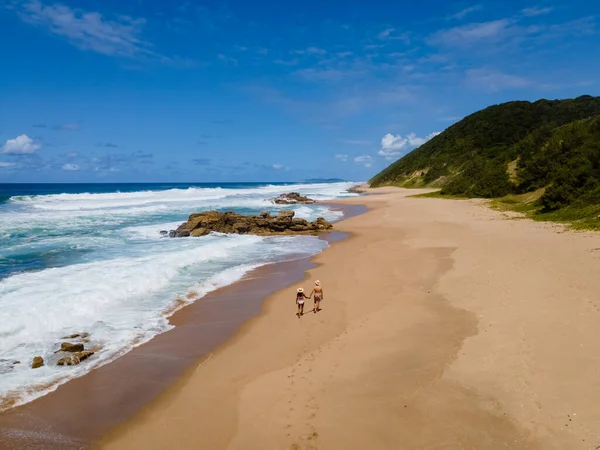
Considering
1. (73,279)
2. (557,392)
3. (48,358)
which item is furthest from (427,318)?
(73,279)

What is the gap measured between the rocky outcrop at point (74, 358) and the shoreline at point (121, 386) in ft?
2.06

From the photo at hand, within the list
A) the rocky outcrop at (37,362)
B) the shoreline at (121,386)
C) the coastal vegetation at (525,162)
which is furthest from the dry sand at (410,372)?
the coastal vegetation at (525,162)

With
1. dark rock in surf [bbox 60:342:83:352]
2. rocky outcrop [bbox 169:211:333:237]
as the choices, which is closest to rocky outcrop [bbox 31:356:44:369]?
dark rock in surf [bbox 60:342:83:352]

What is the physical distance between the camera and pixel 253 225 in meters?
31.4

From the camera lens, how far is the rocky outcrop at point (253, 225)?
30.5 m

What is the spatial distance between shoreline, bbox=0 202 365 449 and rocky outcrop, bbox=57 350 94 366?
0.63 meters

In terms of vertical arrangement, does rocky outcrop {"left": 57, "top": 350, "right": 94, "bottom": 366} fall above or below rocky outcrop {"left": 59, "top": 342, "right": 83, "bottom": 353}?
below

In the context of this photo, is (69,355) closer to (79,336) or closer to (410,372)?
(79,336)

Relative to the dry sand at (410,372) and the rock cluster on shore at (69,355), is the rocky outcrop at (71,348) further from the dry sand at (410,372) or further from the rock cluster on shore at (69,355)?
the dry sand at (410,372)

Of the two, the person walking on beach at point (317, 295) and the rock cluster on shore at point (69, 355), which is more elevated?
the person walking on beach at point (317, 295)

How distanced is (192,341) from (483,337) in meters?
7.27

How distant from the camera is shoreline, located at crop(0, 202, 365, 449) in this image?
6797 millimetres

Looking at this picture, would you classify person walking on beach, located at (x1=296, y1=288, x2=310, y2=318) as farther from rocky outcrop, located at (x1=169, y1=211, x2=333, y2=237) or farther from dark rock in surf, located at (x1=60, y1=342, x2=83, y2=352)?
rocky outcrop, located at (x1=169, y1=211, x2=333, y2=237)

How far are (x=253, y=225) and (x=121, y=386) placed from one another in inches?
920
